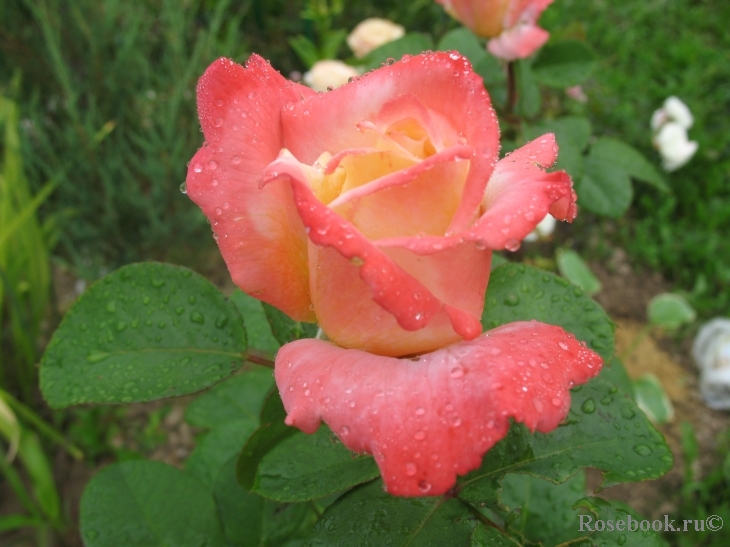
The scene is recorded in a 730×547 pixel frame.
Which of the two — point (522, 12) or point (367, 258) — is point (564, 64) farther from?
point (367, 258)

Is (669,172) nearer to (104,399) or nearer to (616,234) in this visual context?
(616,234)

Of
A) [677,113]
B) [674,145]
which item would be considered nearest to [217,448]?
[674,145]

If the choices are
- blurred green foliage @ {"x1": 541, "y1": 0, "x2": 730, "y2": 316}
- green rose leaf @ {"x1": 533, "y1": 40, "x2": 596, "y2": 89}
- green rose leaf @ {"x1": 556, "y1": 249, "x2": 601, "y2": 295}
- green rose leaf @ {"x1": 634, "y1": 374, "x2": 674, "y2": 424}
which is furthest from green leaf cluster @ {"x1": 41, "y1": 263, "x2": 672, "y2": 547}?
blurred green foliage @ {"x1": 541, "y1": 0, "x2": 730, "y2": 316}

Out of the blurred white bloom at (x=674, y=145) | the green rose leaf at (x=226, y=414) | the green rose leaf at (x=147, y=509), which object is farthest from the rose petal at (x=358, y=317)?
the blurred white bloom at (x=674, y=145)

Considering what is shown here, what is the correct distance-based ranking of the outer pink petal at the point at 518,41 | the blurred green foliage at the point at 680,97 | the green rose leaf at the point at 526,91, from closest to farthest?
the outer pink petal at the point at 518,41 → the green rose leaf at the point at 526,91 → the blurred green foliage at the point at 680,97

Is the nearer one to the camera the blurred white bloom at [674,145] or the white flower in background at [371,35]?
Answer: the white flower in background at [371,35]

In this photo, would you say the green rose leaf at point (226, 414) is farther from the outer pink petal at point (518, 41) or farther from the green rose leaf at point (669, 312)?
the green rose leaf at point (669, 312)
